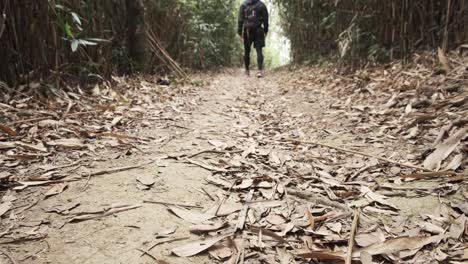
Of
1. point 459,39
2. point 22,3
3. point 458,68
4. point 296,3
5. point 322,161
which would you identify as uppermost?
point 296,3

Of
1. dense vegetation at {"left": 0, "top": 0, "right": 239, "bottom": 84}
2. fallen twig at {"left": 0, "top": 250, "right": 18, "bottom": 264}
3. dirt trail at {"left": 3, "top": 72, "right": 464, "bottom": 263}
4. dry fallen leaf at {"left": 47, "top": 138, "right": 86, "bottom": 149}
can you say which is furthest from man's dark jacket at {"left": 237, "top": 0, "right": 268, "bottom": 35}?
fallen twig at {"left": 0, "top": 250, "right": 18, "bottom": 264}

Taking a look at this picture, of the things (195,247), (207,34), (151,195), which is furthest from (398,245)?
(207,34)

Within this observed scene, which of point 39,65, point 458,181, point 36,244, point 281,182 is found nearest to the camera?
point 36,244

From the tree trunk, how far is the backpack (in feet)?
9.03

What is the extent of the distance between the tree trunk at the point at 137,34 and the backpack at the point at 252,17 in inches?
108

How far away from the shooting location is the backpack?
609 cm

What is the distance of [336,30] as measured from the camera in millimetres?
4586

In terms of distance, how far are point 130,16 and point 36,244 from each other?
3.25 metres

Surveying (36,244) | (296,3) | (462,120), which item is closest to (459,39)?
(462,120)

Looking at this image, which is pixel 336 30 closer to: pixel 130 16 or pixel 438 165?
pixel 130 16

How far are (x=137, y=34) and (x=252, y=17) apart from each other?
9.57 ft

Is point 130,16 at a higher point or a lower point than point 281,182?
higher

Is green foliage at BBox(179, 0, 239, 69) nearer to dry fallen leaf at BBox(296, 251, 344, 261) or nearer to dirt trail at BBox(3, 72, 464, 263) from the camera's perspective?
dirt trail at BBox(3, 72, 464, 263)

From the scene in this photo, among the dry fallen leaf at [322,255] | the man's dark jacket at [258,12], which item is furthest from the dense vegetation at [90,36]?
the dry fallen leaf at [322,255]
